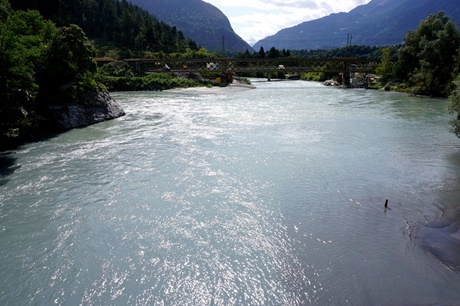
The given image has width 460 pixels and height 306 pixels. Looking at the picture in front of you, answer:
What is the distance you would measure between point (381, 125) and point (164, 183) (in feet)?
86.2

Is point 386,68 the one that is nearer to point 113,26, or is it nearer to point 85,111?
point 85,111

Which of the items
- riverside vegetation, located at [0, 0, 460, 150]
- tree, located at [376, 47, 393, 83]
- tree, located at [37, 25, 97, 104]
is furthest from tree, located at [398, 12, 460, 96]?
tree, located at [37, 25, 97, 104]

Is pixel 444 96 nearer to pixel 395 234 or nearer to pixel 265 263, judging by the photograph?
pixel 395 234

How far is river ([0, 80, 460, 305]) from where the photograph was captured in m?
10.1

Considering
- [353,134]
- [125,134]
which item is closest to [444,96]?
[353,134]

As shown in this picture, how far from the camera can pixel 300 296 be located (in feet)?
31.9

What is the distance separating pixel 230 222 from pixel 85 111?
25593mm

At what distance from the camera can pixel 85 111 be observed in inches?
1316

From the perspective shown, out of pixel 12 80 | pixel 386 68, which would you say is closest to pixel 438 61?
pixel 386 68

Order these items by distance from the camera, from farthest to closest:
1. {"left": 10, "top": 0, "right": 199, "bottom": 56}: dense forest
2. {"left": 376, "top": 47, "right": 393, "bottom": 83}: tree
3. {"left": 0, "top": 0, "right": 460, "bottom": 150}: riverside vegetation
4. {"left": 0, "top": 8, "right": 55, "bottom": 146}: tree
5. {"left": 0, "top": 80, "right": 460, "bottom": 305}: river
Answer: {"left": 10, "top": 0, "right": 199, "bottom": 56}: dense forest
{"left": 376, "top": 47, "right": 393, "bottom": 83}: tree
{"left": 0, "top": 0, "right": 460, "bottom": 150}: riverside vegetation
{"left": 0, "top": 8, "right": 55, "bottom": 146}: tree
{"left": 0, "top": 80, "right": 460, "bottom": 305}: river

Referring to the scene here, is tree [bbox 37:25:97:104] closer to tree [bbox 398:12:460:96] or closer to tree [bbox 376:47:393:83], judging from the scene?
tree [bbox 398:12:460:96]

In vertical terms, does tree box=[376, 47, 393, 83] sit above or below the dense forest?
below

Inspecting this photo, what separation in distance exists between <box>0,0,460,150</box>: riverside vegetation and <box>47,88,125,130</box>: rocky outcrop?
69 cm

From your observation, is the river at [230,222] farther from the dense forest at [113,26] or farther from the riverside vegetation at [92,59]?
the dense forest at [113,26]
